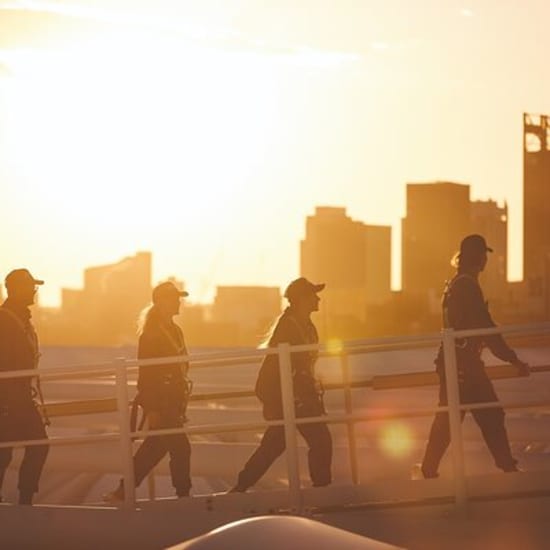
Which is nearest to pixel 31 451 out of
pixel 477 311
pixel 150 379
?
pixel 150 379

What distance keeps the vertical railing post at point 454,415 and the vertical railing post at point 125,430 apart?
2.40 meters

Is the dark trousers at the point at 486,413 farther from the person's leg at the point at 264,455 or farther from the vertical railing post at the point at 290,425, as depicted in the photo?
the person's leg at the point at 264,455

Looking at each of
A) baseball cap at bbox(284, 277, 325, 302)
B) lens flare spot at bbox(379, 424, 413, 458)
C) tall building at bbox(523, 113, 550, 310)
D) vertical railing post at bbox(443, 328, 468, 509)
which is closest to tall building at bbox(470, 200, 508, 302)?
tall building at bbox(523, 113, 550, 310)

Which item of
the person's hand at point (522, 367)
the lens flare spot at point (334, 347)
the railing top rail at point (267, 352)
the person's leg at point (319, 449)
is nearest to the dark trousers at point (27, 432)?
the railing top rail at point (267, 352)

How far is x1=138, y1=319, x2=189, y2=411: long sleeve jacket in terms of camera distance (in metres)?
15.7

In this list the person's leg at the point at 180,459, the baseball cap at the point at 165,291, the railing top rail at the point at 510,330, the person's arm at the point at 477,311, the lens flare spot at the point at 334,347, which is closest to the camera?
the railing top rail at the point at 510,330

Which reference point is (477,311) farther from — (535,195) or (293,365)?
(535,195)

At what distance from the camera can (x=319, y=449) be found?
15.6 metres

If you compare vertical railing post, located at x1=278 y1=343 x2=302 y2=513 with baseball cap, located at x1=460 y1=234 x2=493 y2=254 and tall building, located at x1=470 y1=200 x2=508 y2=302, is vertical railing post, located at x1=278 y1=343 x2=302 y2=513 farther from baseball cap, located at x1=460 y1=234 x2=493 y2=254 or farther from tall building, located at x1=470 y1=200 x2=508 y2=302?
tall building, located at x1=470 y1=200 x2=508 y2=302

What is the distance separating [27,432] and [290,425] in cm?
233

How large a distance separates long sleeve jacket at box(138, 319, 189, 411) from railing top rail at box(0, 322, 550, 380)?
17 centimetres

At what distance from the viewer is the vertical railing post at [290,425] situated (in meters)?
14.6

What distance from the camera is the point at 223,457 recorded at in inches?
1183

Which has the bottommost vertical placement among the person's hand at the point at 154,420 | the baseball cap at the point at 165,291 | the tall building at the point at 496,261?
the person's hand at the point at 154,420
